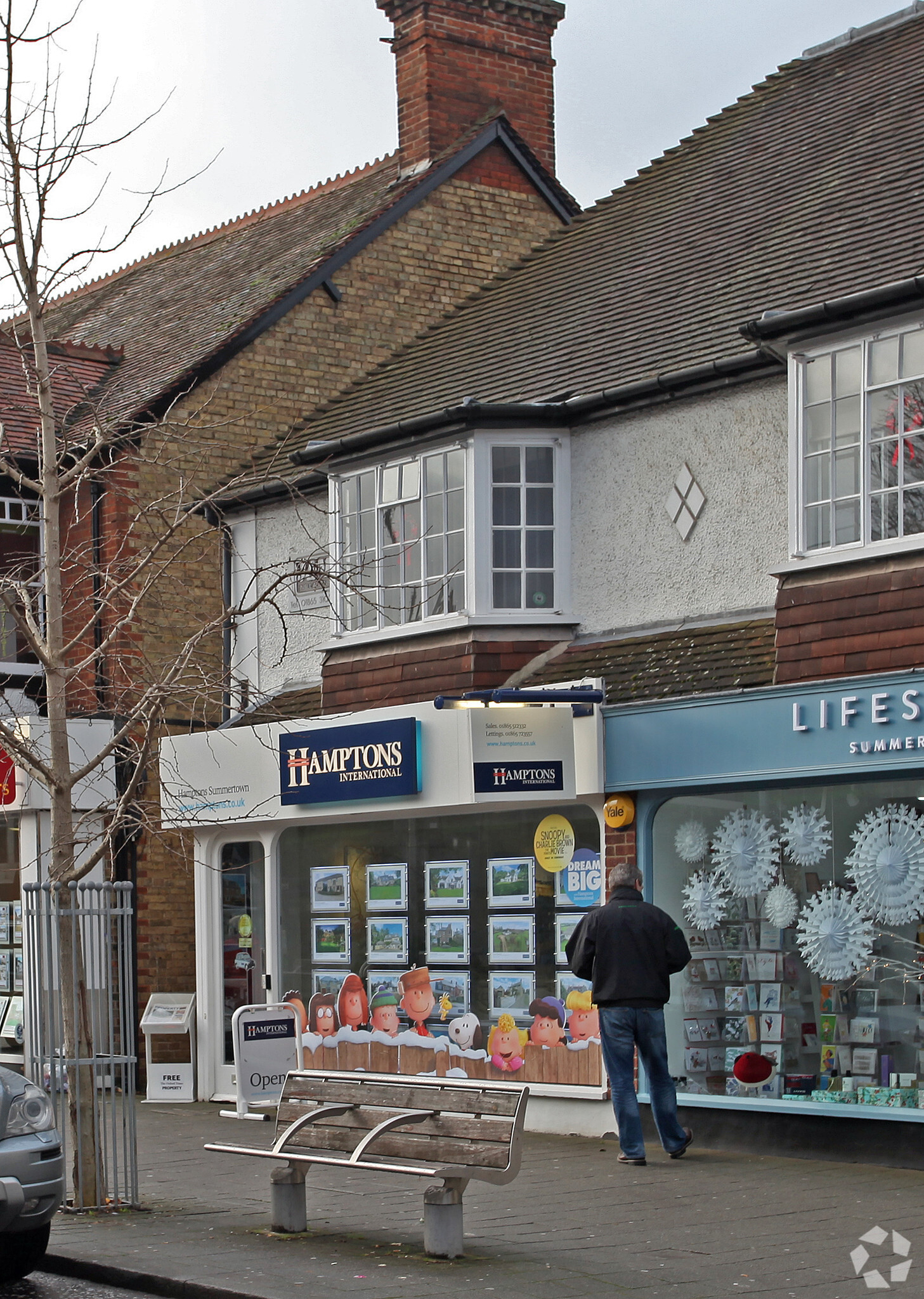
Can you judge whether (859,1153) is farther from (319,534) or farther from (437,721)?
(319,534)

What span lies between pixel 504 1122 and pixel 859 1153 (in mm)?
3509

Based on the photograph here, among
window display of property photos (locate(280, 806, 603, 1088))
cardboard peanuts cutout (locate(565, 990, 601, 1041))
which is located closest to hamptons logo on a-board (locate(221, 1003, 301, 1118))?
window display of property photos (locate(280, 806, 603, 1088))

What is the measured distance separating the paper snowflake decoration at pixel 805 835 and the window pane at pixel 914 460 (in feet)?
7.11

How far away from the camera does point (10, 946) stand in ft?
57.1

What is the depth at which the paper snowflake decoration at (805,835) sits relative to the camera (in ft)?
34.9

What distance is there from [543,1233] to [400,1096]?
0.97m

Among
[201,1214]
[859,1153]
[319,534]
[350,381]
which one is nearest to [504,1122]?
[201,1214]

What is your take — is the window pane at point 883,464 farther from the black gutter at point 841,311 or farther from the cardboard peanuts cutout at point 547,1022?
the cardboard peanuts cutout at point 547,1022

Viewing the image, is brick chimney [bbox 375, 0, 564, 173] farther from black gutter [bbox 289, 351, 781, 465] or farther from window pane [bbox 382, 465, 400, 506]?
window pane [bbox 382, 465, 400, 506]

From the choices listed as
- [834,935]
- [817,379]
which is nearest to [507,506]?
[817,379]

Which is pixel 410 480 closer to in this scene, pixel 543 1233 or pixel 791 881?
pixel 791 881

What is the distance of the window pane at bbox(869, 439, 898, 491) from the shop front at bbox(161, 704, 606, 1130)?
8.42 feet

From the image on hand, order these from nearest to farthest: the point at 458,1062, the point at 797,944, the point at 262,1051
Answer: the point at 797,944 → the point at 458,1062 → the point at 262,1051

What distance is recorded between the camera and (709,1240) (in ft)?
25.5
